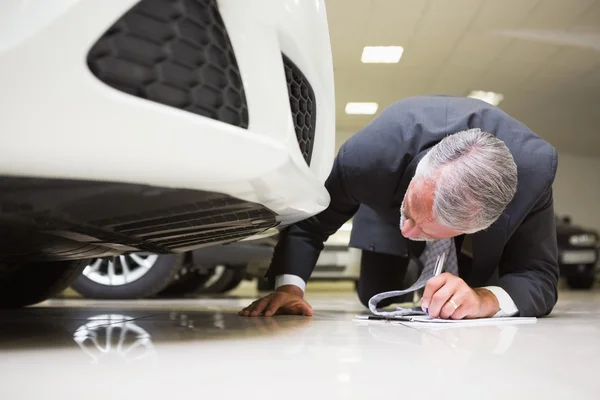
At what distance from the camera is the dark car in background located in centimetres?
620

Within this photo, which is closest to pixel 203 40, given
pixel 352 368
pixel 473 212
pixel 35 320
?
pixel 352 368

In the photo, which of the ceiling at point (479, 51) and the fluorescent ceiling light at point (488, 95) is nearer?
the ceiling at point (479, 51)

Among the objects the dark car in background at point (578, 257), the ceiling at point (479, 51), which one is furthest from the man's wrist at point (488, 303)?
the dark car in background at point (578, 257)

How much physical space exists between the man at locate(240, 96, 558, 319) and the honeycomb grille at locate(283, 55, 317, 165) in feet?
1.18

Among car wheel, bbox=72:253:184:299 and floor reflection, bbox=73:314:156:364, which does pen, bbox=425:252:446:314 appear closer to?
floor reflection, bbox=73:314:156:364

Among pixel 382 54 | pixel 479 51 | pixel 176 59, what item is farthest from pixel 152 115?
pixel 479 51

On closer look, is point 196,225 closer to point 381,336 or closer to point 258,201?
point 258,201

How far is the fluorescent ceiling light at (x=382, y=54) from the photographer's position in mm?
6164

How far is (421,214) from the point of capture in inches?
49.5

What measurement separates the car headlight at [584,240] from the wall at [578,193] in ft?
17.4

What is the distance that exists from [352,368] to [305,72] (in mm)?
429

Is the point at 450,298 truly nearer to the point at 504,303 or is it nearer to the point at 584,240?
the point at 504,303

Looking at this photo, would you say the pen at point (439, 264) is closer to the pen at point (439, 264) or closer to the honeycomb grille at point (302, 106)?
the pen at point (439, 264)

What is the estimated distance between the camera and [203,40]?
71cm
